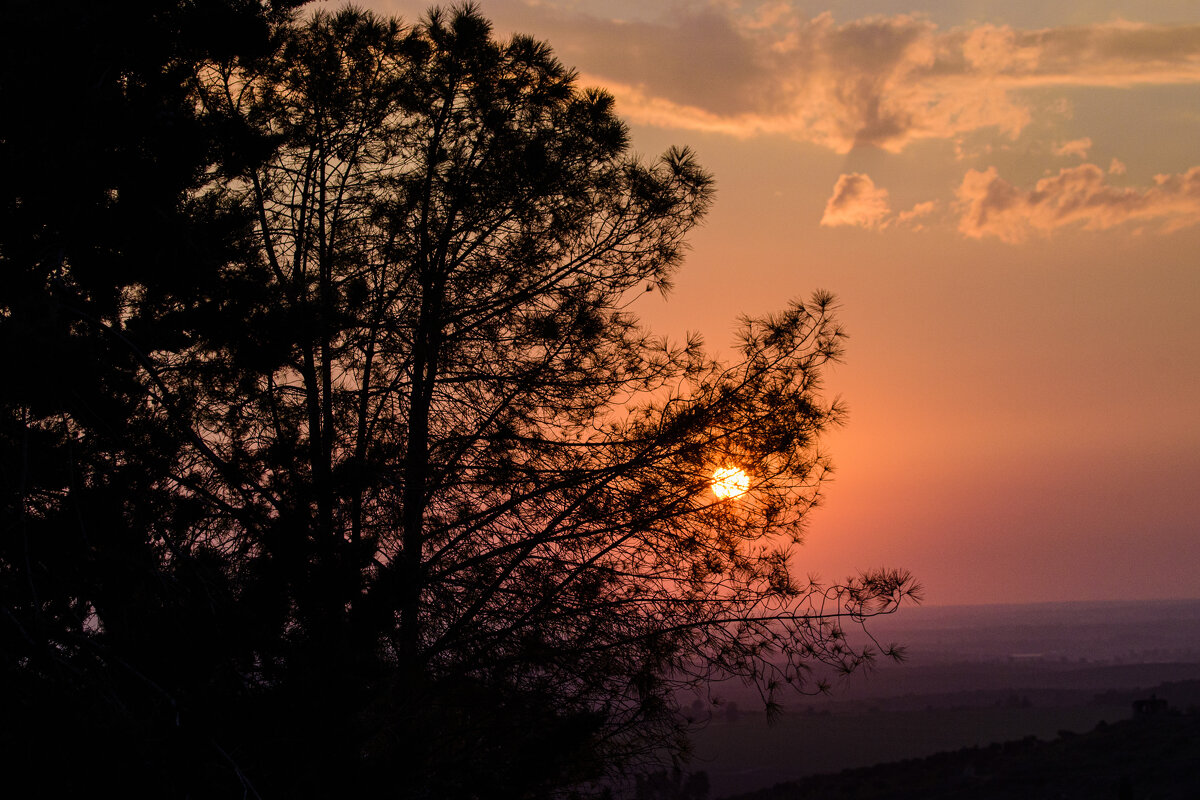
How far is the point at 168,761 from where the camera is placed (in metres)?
4.13

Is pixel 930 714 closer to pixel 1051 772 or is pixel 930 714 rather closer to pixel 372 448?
pixel 1051 772

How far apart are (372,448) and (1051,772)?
48.1m

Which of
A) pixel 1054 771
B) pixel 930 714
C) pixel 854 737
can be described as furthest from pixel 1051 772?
pixel 930 714

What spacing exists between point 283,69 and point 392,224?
208 cm

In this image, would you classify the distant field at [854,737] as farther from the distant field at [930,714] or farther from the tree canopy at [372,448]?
the tree canopy at [372,448]

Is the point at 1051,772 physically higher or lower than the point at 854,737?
Result: higher

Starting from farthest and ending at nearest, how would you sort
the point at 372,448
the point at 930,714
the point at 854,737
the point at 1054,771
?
the point at 930,714 → the point at 854,737 → the point at 1054,771 → the point at 372,448

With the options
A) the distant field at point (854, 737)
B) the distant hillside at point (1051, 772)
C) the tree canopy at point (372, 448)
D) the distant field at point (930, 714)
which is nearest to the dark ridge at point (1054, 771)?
the distant hillside at point (1051, 772)

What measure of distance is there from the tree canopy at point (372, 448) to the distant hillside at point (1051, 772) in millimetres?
34982

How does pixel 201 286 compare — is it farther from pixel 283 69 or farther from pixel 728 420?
pixel 728 420

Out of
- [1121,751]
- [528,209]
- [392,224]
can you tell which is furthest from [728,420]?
[1121,751]

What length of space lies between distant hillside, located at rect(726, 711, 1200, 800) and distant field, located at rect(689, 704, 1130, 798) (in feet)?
47.5

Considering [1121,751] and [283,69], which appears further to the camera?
[1121,751]

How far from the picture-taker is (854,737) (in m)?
89.2
